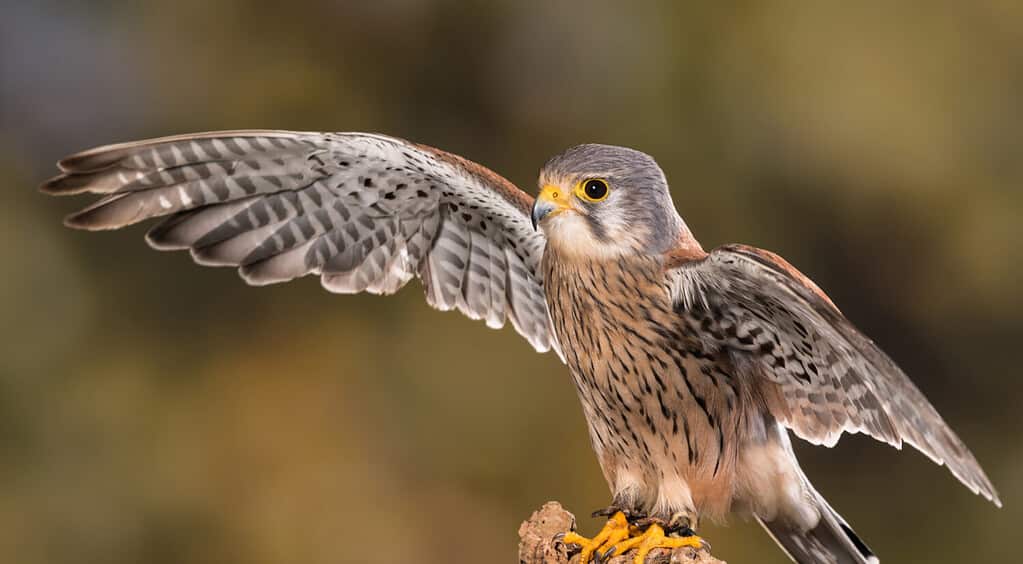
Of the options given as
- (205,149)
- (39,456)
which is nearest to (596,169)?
(205,149)

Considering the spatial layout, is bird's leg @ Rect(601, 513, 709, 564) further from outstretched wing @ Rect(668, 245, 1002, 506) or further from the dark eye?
the dark eye

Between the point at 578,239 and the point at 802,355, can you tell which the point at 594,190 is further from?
the point at 802,355

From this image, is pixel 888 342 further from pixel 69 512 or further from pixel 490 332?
pixel 69 512

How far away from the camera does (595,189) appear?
2.26 m

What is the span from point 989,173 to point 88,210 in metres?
3.71

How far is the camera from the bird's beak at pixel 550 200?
2236mm

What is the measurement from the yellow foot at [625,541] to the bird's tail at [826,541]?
13.1 inches

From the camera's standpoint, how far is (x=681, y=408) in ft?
7.65

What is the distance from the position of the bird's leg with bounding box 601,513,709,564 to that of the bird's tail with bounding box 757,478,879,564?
0.27m

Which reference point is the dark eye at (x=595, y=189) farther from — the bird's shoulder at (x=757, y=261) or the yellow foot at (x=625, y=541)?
the yellow foot at (x=625, y=541)

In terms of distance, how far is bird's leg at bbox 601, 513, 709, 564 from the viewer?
2281mm

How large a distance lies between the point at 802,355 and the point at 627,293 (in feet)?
1.24

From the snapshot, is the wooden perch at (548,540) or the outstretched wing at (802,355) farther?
the wooden perch at (548,540)

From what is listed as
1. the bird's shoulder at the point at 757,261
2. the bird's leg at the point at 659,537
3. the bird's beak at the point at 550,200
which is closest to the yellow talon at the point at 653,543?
the bird's leg at the point at 659,537
